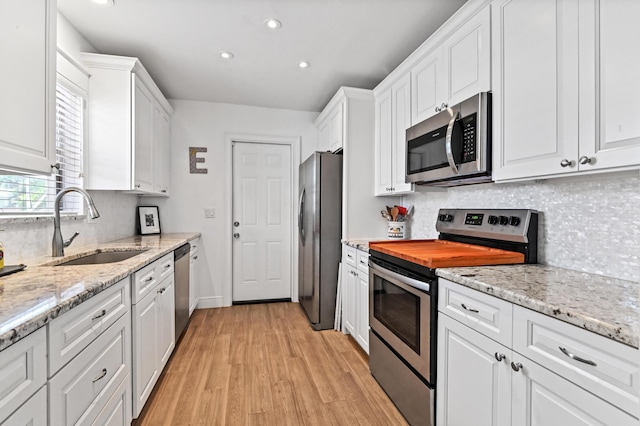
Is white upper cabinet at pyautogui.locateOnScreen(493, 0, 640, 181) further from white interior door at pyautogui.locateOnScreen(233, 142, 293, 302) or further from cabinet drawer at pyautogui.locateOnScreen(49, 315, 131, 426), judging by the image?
white interior door at pyautogui.locateOnScreen(233, 142, 293, 302)

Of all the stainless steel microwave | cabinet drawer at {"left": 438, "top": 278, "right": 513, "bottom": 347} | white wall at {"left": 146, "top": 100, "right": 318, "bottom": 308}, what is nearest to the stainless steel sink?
white wall at {"left": 146, "top": 100, "right": 318, "bottom": 308}

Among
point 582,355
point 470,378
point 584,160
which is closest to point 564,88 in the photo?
point 584,160

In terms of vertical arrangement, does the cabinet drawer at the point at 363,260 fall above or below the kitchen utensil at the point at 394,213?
below

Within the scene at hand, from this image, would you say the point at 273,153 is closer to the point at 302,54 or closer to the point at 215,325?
the point at 302,54

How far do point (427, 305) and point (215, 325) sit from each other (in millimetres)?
2398

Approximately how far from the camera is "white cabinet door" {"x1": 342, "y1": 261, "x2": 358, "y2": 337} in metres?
2.55

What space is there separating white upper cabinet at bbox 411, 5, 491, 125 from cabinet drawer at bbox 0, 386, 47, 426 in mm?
2186

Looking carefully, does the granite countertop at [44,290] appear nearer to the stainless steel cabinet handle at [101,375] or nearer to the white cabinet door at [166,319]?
the stainless steel cabinet handle at [101,375]

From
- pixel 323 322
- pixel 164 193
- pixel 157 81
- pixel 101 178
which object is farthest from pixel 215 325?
pixel 157 81

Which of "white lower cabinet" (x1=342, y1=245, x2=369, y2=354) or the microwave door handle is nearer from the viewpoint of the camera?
the microwave door handle

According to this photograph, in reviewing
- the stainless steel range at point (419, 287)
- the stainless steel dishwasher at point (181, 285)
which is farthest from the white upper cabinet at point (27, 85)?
the stainless steel range at point (419, 287)

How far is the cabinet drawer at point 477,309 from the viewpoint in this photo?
107 cm

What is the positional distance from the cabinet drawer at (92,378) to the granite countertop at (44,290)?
0.74 ft

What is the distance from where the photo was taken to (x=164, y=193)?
3178mm
